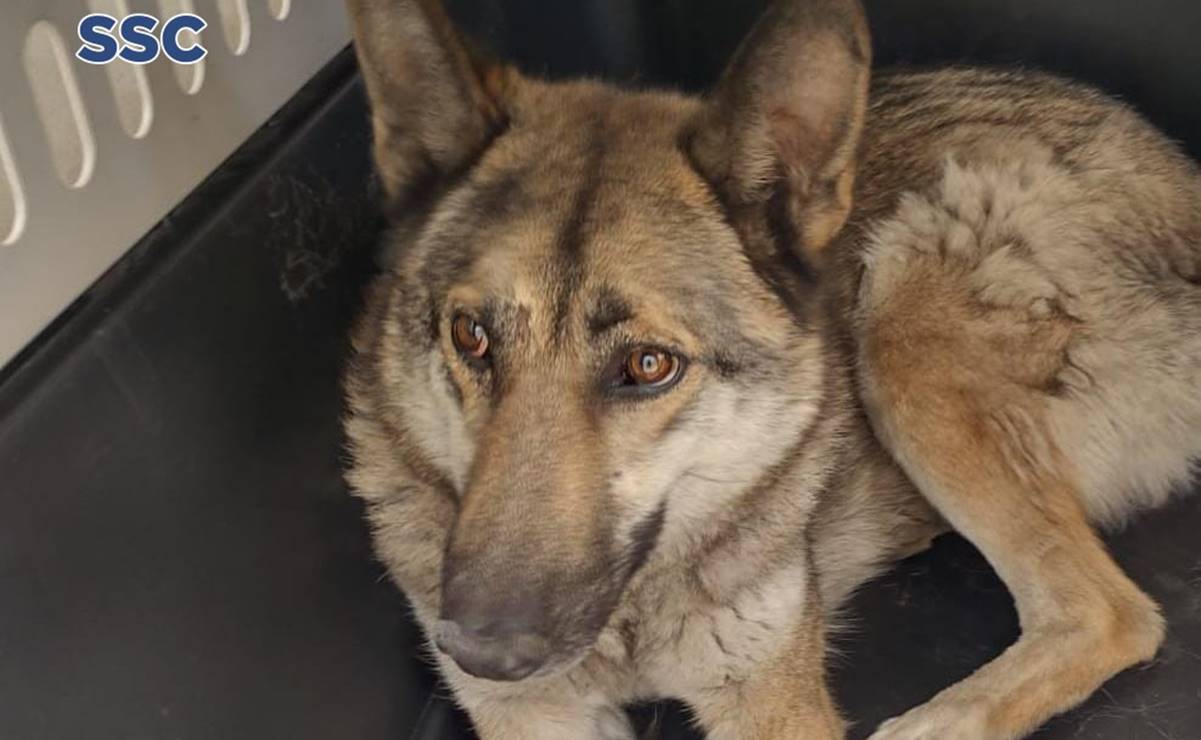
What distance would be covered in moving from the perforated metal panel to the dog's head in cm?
29

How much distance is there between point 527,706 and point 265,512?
0.47m

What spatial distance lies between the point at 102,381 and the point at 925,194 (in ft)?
4.44

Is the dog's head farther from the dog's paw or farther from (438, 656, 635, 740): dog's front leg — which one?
the dog's paw

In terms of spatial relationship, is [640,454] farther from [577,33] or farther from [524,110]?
[577,33]

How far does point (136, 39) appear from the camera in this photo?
63.3 inches

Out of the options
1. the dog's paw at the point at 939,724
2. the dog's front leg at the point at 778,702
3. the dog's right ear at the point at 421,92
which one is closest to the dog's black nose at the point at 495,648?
the dog's front leg at the point at 778,702

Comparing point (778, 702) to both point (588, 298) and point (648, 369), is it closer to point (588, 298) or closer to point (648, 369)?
point (648, 369)

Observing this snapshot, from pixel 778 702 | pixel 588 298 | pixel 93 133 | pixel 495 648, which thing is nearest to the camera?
pixel 495 648

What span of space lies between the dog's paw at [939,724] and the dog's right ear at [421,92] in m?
1.10

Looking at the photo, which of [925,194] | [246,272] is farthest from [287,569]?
[925,194]

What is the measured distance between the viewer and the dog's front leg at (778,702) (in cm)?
180

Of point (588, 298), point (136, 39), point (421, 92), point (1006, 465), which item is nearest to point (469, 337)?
point (588, 298)

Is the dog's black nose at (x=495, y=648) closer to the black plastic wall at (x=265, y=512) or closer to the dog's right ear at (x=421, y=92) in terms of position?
the black plastic wall at (x=265, y=512)

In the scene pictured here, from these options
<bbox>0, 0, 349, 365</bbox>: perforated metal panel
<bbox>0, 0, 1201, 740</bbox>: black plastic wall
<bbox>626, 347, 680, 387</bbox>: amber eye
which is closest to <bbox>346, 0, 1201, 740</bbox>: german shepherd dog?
<bbox>626, 347, 680, 387</bbox>: amber eye
